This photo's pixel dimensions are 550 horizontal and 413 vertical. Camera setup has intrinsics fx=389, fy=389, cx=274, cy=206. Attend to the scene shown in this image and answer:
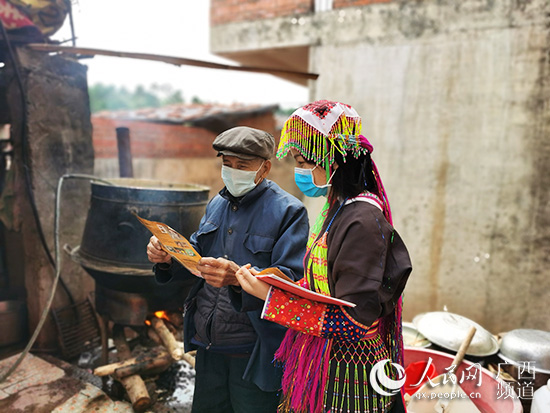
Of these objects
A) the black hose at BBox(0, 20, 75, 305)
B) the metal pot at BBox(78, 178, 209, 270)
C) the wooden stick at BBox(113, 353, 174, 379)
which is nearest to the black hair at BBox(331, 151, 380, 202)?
the metal pot at BBox(78, 178, 209, 270)

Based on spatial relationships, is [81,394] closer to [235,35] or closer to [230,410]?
[230,410]

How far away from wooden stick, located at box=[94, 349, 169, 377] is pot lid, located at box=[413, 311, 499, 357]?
248 cm

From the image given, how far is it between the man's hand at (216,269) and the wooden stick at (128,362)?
2.10 meters

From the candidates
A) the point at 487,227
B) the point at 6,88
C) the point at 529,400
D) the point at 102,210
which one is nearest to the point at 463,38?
the point at 487,227

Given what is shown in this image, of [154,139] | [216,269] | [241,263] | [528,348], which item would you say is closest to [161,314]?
[241,263]

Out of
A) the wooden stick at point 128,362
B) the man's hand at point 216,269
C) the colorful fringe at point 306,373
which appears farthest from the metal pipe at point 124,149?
the colorful fringe at point 306,373

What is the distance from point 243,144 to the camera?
2152 millimetres

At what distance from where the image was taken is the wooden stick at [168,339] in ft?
11.3

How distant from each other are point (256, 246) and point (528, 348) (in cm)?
287

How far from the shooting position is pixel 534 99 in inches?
180

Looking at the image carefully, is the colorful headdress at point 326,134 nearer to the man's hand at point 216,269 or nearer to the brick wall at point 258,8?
the man's hand at point 216,269

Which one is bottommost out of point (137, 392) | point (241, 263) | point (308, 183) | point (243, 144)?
point (137, 392)
